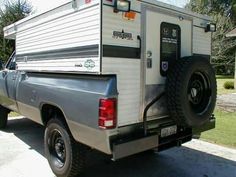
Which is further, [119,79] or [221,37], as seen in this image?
[221,37]

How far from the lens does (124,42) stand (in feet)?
13.9

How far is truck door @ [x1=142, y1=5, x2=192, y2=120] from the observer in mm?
4520

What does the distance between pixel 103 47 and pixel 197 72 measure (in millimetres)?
1453

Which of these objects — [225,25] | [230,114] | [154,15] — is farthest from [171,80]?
[225,25]

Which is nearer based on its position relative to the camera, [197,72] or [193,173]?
[197,72]

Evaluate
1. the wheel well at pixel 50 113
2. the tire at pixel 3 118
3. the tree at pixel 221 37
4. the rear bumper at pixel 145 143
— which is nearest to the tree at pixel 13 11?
the tree at pixel 221 37

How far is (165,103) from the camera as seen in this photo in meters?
4.72

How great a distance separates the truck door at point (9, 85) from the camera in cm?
665

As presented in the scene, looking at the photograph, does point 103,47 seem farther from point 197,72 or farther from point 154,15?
point 197,72

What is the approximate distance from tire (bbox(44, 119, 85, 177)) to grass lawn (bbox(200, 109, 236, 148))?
11.2ft

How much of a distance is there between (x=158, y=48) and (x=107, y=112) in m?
1.30

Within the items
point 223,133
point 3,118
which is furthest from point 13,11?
point 223,133

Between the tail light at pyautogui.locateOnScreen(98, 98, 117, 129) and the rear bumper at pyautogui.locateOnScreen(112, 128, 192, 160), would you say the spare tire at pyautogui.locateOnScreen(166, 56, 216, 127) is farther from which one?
the tail light at pyautogui.locateOnScreen(98, 98, 117, 129)

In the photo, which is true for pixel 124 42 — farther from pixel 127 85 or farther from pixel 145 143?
pixel 145 143
